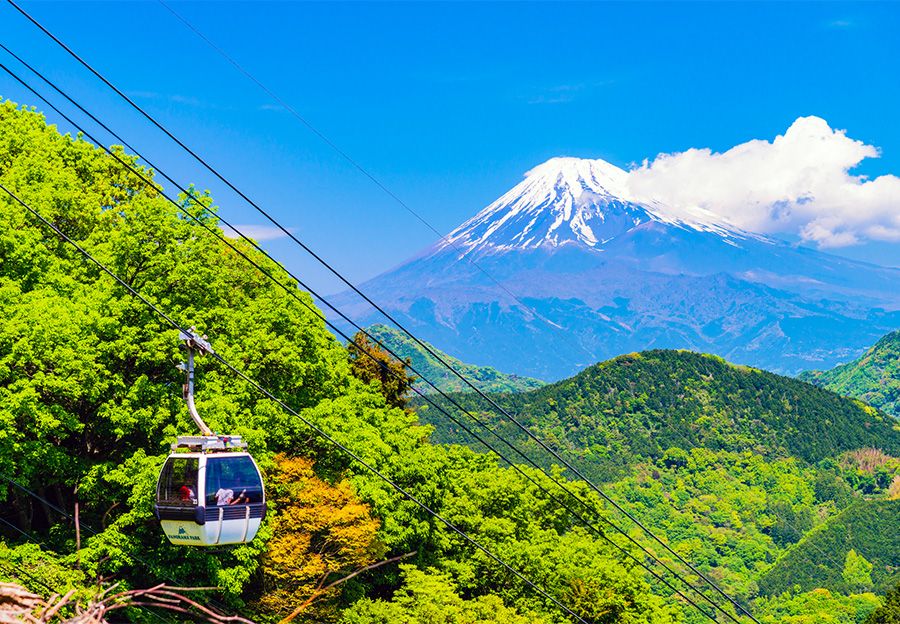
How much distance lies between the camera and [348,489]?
3103 cm

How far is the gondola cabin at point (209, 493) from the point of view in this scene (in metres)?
16.3

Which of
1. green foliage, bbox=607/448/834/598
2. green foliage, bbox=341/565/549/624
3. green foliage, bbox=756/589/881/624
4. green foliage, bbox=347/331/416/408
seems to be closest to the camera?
green foliage, bbox=341/565/549/624

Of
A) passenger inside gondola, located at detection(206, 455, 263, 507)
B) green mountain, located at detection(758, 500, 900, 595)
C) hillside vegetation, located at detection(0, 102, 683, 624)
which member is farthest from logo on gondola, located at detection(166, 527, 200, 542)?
green mountain, located at detection(758, 500, 900, 595)

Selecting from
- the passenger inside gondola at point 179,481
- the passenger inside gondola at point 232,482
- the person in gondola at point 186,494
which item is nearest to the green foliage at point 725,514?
the passenger inside gondola at point 232,482

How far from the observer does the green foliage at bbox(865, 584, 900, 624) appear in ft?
243

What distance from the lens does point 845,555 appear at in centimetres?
15000

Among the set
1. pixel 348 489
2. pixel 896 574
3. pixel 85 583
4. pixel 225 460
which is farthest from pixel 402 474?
pixel 896 574

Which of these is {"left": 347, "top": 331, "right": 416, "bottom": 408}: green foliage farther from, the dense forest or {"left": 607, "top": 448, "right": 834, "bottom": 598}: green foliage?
{"left": 607, "top": 448, "right": 834, "bottom": 598}: green foliage

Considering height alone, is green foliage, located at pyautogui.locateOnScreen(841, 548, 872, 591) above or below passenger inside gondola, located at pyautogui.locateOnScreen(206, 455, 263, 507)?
above

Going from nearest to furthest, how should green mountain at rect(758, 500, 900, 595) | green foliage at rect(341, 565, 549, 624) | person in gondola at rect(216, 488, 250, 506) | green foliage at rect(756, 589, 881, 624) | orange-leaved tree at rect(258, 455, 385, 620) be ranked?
person in gondola at rect(216, 488, 250, 506) < orange-leaved tree at rect(258, 455, 385, 620) < green foliage at rect(341, 565, 549, 624) < green foliage at rect(756, 589, 881, 624) < green mountain at rect(758, 500, 900, 595)

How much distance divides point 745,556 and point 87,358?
523 feet

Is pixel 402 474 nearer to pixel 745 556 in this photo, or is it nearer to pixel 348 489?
pixel 348 489

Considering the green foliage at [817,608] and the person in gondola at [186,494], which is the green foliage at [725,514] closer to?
the green foliage at [817,608]

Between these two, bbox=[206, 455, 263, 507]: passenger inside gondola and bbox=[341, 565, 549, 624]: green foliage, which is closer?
bbox=[206, 455, 263, 507]: passenger inside gondola
